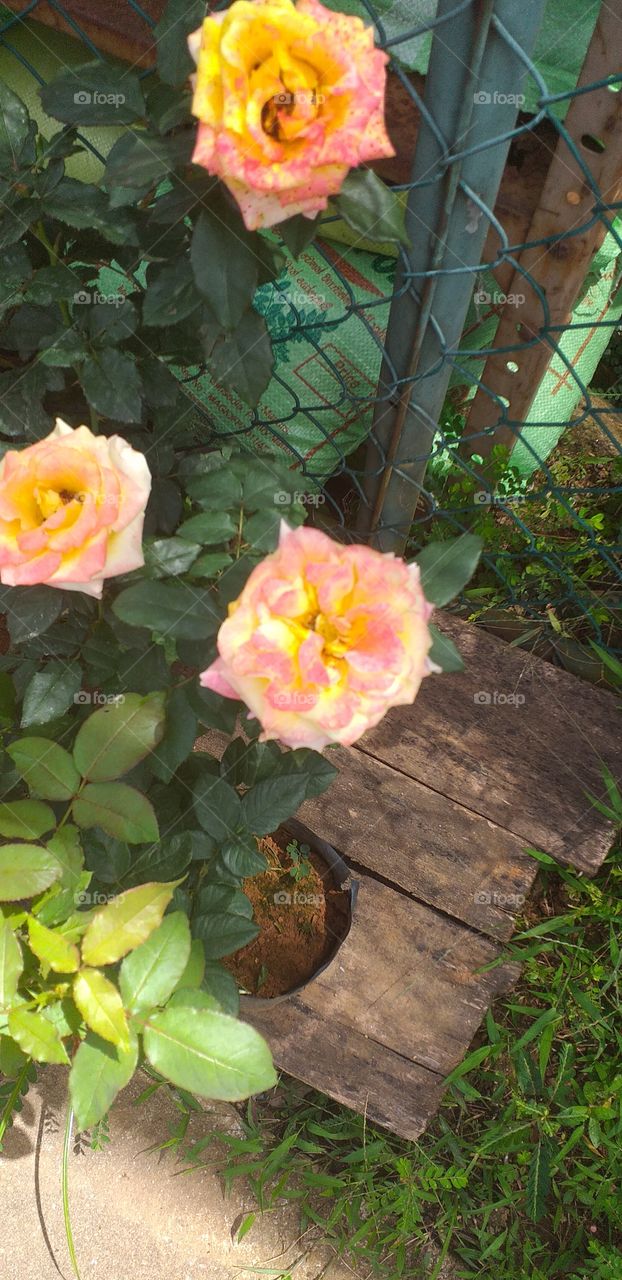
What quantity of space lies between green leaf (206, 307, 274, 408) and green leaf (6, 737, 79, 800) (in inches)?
17.0

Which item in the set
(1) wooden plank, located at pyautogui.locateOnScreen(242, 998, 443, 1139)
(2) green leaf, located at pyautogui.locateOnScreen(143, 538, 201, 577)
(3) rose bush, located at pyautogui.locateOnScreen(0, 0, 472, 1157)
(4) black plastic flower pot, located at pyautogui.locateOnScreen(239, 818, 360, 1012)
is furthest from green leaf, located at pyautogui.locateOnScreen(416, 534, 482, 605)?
(1) wooden plank, located at pyautogui.locateOnScreen(242, 998, 443, 1139)

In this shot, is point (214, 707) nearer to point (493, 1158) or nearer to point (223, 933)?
point (223, 933)

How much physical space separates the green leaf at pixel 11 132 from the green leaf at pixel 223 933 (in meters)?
0.83

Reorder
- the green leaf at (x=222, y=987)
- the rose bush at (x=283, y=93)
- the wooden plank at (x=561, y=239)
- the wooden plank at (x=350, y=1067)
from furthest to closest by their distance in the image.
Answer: the wooden plank at (x=350, y=1067)
the wooden plank at (x=561, y=239)
the green leaf at (x=222, y=987)
the rose bush at (x=283, y=93)

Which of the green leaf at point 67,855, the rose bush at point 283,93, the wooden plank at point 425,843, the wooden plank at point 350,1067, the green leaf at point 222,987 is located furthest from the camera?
the wooden plank at point 425,843

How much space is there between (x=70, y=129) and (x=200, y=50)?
0.31 m

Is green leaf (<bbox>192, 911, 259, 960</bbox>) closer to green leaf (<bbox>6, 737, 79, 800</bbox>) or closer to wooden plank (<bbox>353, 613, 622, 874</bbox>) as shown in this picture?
green leaf (<bbox>6, 737, 79, 800</bbox>)

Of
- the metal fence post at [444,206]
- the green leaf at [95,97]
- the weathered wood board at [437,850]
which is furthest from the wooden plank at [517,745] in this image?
the green leaf at [95,97]

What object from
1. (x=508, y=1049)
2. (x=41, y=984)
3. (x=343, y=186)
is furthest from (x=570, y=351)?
(x=41, y=984)

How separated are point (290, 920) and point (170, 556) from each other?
0.80m

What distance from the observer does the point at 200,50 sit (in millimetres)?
A: 669

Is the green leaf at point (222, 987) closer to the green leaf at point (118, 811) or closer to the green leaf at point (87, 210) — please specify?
the green leaf at point (118, 811)

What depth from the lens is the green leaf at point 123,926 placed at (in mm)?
786

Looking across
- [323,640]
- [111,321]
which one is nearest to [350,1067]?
[323,640]
